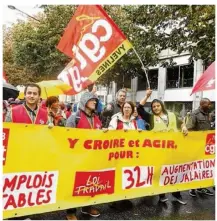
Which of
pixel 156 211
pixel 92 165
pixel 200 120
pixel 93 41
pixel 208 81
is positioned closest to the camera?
pixel 92 165

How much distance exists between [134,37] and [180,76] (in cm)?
658

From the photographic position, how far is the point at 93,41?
5.75 metres

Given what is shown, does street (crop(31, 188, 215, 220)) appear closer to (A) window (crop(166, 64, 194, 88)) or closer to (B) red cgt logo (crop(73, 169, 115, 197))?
(B) red cgt logo (crop(73, 169, 115, 197))

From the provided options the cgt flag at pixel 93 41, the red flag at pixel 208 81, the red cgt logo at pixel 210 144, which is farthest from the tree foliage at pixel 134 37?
the red cgt logo at pixel 210 144

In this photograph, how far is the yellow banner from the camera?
4156mm

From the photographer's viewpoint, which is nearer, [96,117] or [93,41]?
[96,117]

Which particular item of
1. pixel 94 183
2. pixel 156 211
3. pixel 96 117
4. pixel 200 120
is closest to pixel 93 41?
pixel 96 117

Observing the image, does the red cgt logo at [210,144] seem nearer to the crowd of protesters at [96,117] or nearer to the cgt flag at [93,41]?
the crowd of protesters at [96,117]

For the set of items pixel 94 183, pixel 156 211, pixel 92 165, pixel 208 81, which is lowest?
pixel 156 211

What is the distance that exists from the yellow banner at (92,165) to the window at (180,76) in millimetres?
17330

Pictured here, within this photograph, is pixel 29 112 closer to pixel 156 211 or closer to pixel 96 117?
pixel 96 117

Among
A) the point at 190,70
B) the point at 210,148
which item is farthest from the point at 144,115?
the point at 190,70

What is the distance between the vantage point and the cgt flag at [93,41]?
5.71 m

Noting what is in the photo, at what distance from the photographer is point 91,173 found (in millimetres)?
4711
